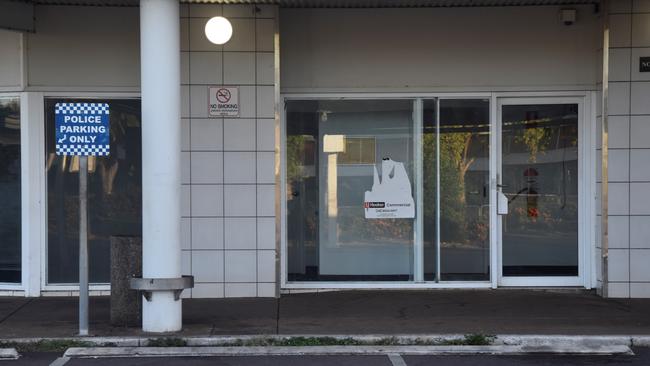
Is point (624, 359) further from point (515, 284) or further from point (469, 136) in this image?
point (469, 136)

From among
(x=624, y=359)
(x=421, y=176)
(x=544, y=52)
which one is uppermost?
(x=544, y=52)

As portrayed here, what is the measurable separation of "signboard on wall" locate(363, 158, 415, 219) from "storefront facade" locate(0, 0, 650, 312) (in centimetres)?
3

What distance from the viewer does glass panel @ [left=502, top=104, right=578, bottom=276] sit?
10.4 meters

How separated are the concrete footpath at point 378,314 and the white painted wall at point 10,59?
2914 mm

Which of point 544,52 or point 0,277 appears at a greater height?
point 544,52

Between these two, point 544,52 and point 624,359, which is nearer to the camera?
point 624,359

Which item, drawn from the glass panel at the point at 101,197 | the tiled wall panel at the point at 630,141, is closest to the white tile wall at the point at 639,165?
the tiled wall panel at the point at 630,141

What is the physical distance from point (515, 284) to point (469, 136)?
7.20 feet

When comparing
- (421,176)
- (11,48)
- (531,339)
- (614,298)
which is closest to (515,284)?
(614,298)

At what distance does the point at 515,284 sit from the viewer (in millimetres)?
10328

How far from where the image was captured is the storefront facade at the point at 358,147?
9680 mm

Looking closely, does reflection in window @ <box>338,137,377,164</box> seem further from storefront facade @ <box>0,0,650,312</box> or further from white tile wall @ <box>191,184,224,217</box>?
white tile wall @ <box>191,184,224,217</box>

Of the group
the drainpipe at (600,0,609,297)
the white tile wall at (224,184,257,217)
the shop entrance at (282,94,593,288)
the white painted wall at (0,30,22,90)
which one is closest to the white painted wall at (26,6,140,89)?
the white painted wall at (0,30,22,90)

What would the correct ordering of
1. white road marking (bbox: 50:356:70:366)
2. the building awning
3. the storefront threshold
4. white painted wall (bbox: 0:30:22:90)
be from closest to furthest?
white road marking (bbox: 50:356:70:366)
the building awning
white painted wall (bbox: 0:30:22:90)
the storefront threshold
